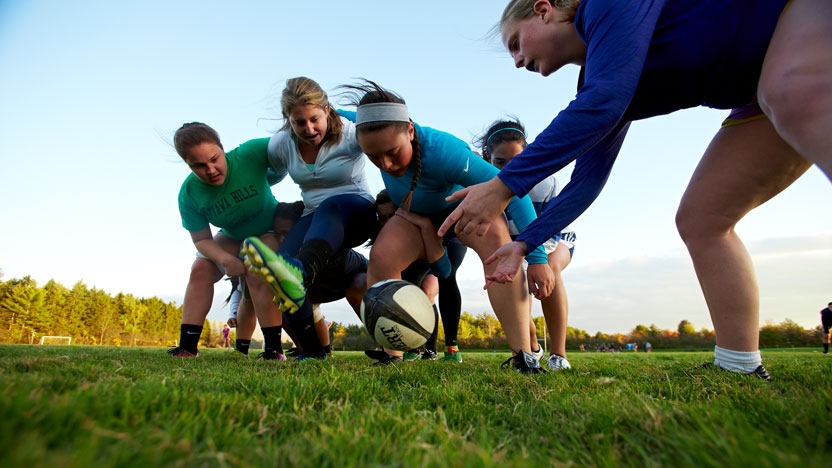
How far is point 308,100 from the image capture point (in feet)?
14.7

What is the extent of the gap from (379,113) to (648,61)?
2.10 meters

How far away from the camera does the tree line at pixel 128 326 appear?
42594mm

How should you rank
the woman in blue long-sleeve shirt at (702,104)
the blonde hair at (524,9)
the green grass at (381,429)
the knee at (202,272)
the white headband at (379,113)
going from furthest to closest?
the knee at (202,272) → the white headband at (379,113) → the blonde hair at (524,9) → the woman in blue long-sleeve shirt at (702,104) → the green grass at (381,429)

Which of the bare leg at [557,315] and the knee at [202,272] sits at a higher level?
the knee at [202,272]

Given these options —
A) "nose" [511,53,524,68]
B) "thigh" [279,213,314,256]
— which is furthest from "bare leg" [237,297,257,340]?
"nose" [511,53,524,68]

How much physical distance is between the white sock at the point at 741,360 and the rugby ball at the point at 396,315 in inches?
78.5

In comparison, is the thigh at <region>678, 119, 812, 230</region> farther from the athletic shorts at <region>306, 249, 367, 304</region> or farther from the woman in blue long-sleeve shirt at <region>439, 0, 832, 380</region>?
the athletic shorts at <region>306, 249, 367, 304</region>

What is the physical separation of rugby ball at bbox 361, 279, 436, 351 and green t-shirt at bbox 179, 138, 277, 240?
2270 millimetres

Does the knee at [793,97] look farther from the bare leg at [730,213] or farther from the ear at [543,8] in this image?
the ear at [543,8]

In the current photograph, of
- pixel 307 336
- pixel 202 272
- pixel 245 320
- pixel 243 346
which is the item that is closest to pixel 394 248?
pixel 307 336

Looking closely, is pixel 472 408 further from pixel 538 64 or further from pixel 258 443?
pixel 538 64

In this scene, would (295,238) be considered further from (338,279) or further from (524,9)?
(524,9)

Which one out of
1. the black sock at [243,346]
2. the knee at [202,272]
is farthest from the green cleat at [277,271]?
the black sock at [243,346]

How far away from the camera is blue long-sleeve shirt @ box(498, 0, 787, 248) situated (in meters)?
2.04
